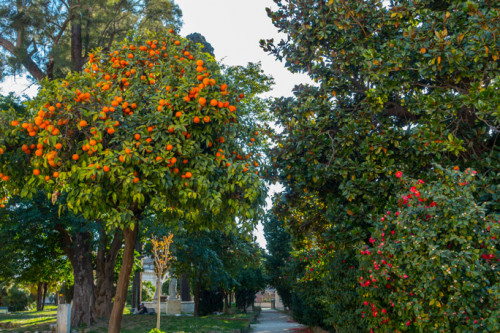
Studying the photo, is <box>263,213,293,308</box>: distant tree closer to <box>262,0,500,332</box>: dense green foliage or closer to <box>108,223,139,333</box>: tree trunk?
<box>262,0,500,332</box>: dense green foliage

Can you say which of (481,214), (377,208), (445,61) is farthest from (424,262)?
(445,61)

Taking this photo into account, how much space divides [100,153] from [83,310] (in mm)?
13392

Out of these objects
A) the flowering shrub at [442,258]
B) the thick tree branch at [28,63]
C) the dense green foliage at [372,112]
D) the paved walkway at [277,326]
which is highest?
the thick tree branch at [28,63]

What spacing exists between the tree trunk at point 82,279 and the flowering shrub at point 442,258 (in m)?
13.4

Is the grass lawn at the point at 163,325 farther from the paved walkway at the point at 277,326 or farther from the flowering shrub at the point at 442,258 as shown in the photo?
the flowering shrub at the point at 442,258

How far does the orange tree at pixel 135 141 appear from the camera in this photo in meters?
5.37

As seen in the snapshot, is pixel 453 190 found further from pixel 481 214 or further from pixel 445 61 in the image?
pixel 445 61

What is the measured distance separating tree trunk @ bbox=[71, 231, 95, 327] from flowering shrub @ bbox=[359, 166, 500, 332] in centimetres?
1340

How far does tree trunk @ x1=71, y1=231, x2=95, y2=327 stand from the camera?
1653cm

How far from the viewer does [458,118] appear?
769 cm

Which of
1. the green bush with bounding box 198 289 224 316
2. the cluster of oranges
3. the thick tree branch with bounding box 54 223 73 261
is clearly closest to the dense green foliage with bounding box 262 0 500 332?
the cluster of oranges

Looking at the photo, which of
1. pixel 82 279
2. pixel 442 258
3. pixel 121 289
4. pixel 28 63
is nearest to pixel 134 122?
pixel 121 289

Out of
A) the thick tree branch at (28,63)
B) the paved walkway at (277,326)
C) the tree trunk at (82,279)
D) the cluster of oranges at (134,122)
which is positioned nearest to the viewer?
the cluster of oranges at (134,122)

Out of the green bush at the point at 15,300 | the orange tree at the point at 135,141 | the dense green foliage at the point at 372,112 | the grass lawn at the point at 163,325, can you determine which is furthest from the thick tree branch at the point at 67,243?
the green bush at the point at 15,300
